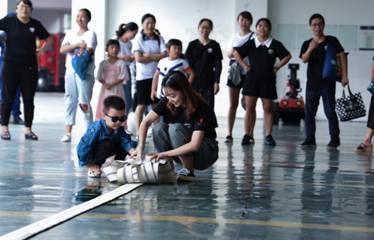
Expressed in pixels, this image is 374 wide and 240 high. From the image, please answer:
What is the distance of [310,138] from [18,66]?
382 cm

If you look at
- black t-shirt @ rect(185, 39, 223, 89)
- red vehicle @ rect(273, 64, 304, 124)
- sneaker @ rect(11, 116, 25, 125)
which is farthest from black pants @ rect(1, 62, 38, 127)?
red vehicle @ rect(273, 64, 304, 124)

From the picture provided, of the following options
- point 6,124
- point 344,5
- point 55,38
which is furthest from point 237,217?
point 55,38

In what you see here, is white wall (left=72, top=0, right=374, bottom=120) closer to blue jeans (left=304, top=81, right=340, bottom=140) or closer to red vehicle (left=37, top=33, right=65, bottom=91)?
blue jeans (left=304, top=81, right=340, bottom=140)

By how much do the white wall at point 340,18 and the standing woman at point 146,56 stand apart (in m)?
8.35

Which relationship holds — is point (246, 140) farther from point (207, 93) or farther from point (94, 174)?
point (94, 174)

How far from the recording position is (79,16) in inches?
429

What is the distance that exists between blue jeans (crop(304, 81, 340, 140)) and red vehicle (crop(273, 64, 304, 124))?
5525 millimetres

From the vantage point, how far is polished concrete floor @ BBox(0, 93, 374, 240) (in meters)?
4.88

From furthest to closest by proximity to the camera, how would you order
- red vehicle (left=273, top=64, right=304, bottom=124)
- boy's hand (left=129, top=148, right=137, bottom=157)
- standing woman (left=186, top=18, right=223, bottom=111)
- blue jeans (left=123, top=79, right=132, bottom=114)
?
red vehicle (left=273, top=64, right=304, bottom=124) → blue jeans (left=123, top=79, right=132, bottom=114) → standing woman (left=186, top=18, right=223, bottom=111) → boy's hand (left=129, top=148, right=137, bottom=157)

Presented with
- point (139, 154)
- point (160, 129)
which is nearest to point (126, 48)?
point (160, 129)

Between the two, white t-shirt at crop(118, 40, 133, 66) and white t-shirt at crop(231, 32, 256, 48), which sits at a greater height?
white t-shirt at crop(231, 32, 256, 48)

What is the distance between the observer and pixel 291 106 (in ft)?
57.7

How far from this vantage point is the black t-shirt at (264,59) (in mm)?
11125

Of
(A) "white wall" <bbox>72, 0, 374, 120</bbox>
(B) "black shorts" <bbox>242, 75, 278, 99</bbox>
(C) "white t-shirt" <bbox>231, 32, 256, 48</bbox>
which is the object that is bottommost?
(B) "black shorts" <bbox>242, 75, 278, 99</bbox>
